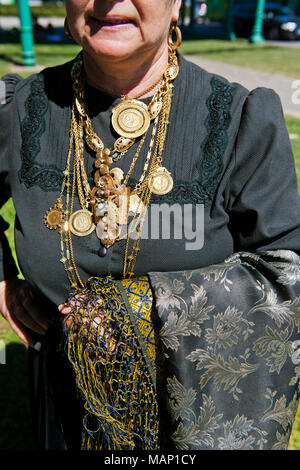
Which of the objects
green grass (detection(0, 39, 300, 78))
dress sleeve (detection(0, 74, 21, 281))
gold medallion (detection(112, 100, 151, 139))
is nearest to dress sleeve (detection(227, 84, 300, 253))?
gold medallion (detection(112, 100, 151, 139))

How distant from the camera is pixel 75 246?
4.81 feet

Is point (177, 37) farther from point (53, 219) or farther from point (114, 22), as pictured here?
point (53, 219)

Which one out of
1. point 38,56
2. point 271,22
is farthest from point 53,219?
point 271,22

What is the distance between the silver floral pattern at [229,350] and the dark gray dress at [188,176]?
0.10 ft

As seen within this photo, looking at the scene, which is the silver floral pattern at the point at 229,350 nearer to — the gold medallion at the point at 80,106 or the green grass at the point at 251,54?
the gold medallion at the point at 80,106

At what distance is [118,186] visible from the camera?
1.47 m

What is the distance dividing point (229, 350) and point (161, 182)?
55cm

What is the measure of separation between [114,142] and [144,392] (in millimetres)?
789

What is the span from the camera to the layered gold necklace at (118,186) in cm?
146

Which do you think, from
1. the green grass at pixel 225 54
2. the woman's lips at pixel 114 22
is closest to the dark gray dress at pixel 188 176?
the woman's lips at pixel 114 22

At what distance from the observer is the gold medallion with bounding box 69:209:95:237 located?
4.81 ft
